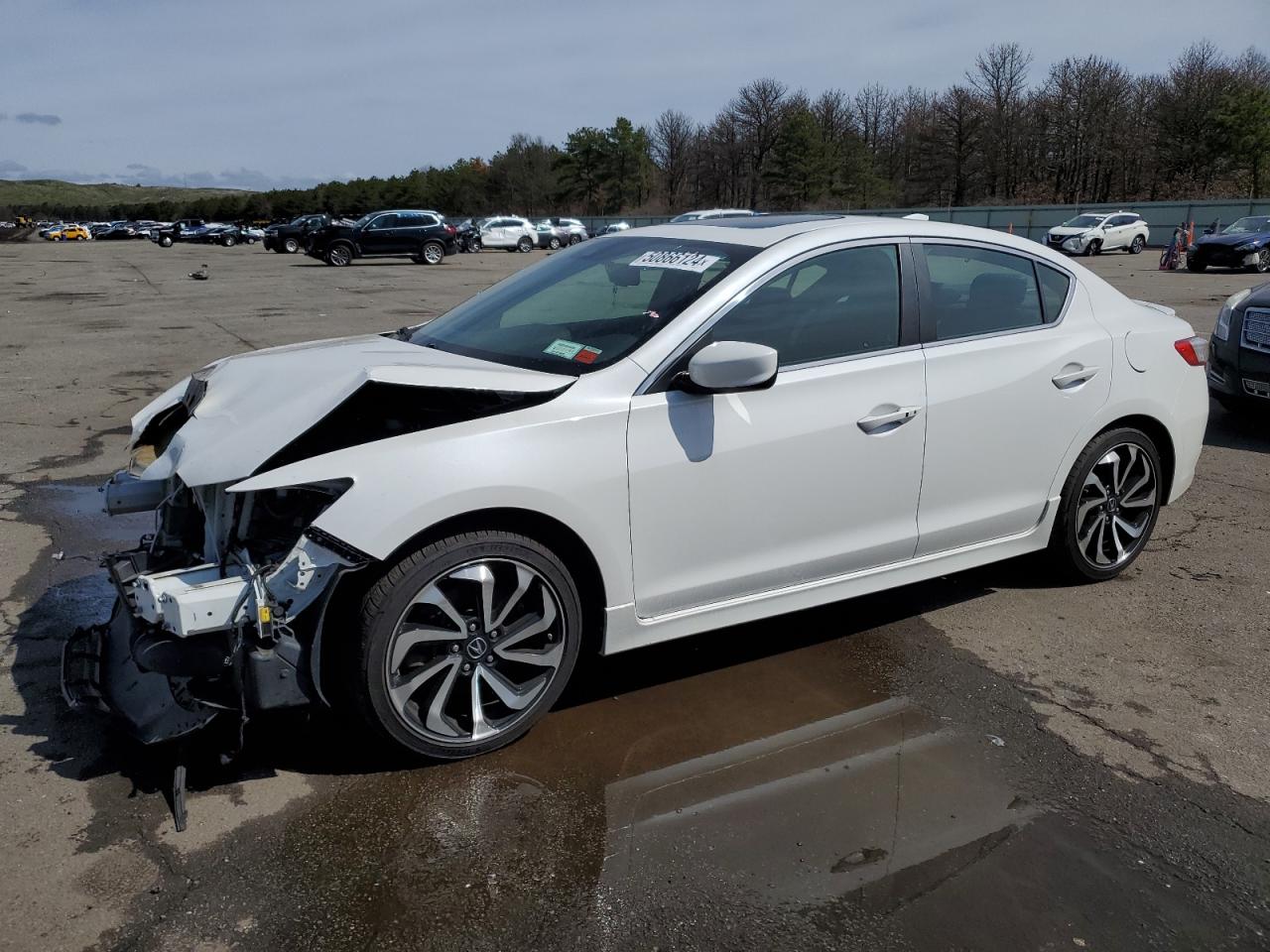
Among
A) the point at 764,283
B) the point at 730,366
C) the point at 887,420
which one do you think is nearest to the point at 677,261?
the point at 764,283

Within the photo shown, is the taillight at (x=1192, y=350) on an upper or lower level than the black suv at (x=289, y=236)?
upper

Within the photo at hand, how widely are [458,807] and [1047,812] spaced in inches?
70.3

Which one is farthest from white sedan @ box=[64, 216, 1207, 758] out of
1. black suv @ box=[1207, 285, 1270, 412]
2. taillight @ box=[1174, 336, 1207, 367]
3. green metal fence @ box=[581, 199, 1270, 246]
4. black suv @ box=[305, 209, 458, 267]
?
green metal fence @ box=[581, 199, 1270, 246]

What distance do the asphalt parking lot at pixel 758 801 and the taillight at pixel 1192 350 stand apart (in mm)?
1056

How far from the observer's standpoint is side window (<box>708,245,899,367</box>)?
379 cm

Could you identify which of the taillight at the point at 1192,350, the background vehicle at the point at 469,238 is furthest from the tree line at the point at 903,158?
the taillight at the point at 1192,350

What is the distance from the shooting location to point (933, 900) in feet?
8.96

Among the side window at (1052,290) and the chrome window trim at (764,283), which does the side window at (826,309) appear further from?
the side window at (1052,290)

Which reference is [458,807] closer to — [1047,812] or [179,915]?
[179,915]

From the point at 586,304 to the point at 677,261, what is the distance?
16.1 inches

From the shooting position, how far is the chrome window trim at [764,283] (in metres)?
3.54

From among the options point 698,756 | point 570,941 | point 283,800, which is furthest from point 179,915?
point 698,756

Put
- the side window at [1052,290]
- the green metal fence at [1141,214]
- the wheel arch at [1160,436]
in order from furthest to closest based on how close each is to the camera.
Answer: the green metal fence at [1141,214] → the wheel arch at [1160,436] → the side window at [1052,290]

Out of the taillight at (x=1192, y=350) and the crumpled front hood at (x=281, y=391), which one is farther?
the taillight at (x=1192, y=350)
